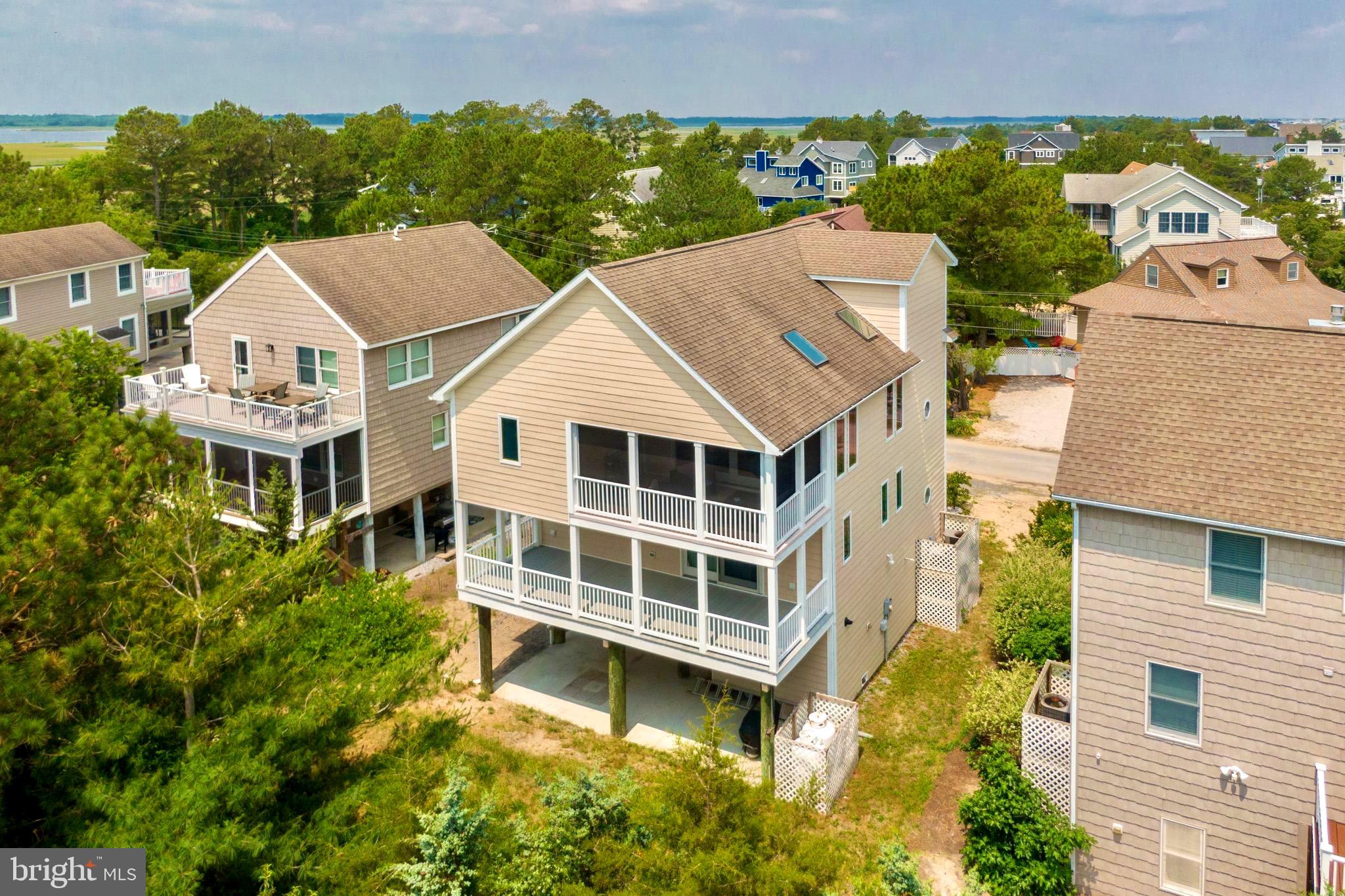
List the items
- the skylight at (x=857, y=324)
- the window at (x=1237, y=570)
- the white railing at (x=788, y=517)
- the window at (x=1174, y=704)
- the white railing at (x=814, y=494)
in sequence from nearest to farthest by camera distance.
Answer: the window at (x=1237, y=570) < the window at (x=1174, y=704) < the white railing at (x=788, y=517) < the white railing at (x=814, y=494) < the skylight at (x=857, y=324)

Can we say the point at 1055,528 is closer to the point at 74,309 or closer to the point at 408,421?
the point at 408,421

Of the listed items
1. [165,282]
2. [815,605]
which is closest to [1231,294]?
[815,605]

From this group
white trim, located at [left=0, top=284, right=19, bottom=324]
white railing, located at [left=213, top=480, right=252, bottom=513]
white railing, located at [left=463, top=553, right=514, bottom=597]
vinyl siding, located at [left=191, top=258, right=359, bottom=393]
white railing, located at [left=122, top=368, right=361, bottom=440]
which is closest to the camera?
white railing, located at [left=463, top=553, right=514, bottom=597]

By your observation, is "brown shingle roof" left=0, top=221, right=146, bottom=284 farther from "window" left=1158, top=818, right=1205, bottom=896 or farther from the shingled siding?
"window" left=1158, top=818, right=1205, bottom=896

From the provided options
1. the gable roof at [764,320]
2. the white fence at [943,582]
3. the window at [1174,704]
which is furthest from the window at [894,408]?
the window at [1174,704]

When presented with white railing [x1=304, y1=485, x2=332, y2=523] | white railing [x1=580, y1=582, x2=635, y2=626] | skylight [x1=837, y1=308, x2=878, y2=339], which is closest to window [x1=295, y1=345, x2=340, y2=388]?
white railing [x1=304, y1=485, x2=332, y2=523]

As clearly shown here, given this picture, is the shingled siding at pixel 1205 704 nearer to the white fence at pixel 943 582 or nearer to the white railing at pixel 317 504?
the white fence at pixel 943 582
